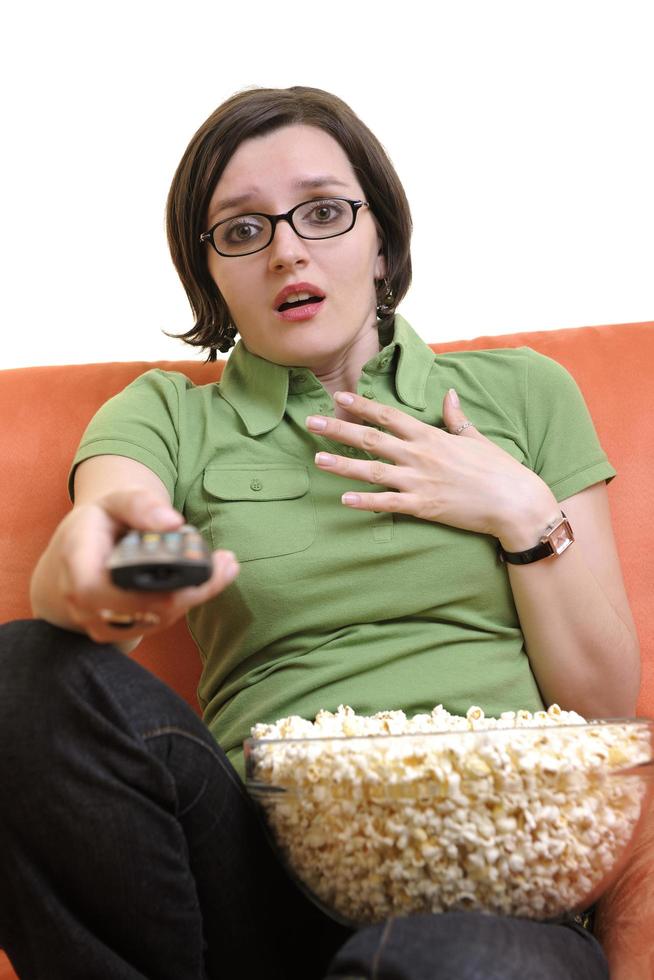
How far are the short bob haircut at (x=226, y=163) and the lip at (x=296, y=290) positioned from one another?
198 mm

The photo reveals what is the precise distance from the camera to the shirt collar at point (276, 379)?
51.2 inches

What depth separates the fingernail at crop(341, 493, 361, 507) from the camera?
3.73ft

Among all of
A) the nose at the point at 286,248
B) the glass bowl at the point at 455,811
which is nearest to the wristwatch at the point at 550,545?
the glass bowl at the point at 455,811

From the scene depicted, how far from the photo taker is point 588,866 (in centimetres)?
83

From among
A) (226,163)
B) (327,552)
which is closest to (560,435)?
(327,552)

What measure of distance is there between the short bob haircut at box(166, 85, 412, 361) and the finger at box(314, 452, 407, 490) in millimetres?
347

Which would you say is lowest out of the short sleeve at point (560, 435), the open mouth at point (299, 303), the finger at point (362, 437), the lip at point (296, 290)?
the short sleeve at point (560, 435)

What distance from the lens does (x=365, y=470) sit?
1188 mm

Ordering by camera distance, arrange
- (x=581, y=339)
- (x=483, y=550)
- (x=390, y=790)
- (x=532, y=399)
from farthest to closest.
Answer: (x=581, y=339) < (x=532, y=399) < (x=483, y=550) < (x=390, y=790)

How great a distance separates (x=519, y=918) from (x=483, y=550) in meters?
0.47

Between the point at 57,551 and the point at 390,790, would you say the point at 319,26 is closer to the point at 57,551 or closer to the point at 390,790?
the point at 57,551

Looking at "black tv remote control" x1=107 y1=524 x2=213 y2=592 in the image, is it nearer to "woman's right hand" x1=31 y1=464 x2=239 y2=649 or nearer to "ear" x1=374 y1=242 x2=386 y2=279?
"woman's right hand" x1=31 y1=464 x2=239 y2=649

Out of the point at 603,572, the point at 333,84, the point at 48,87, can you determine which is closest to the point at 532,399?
the point at 603,572

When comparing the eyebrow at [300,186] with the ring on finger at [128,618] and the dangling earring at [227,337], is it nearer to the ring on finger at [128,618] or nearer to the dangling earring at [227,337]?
the dangling earring at [227,337]
